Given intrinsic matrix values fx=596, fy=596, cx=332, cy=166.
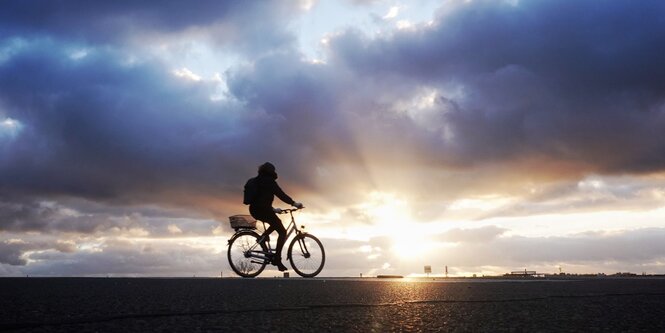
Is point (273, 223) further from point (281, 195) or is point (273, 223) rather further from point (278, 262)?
point (278, 262)

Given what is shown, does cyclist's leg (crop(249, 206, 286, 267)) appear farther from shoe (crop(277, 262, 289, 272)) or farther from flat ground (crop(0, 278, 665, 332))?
flat ground (crop(0, 278, 665, 332))

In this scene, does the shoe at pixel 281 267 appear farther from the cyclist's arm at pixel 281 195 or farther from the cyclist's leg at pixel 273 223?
the cyclist's arm at pixel 281 195

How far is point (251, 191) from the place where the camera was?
1389 cm

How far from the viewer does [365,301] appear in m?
6.67

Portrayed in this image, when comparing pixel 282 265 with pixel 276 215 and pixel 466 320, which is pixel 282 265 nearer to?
pixel 276 215

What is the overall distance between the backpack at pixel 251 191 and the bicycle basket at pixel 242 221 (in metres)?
0.69

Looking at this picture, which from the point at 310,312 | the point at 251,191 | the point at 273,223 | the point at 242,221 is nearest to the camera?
the point at 310,312

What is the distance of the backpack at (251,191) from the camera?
547 inches

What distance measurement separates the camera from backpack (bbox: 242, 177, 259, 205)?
13883 mm

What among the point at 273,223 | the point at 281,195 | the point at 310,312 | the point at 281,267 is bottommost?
the point at 310,312

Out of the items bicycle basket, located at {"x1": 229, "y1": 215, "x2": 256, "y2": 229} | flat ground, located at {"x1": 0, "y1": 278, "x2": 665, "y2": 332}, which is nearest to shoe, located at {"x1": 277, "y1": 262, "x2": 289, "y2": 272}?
bicycle basket, located at {"x1": 229, "y1": 215, "x2": 256, "y2": 229}

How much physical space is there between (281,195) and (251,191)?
28.0 inches

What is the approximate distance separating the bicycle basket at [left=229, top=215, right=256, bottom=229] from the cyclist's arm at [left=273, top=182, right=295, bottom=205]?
3.28 ft

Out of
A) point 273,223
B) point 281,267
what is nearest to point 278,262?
point 281,267
